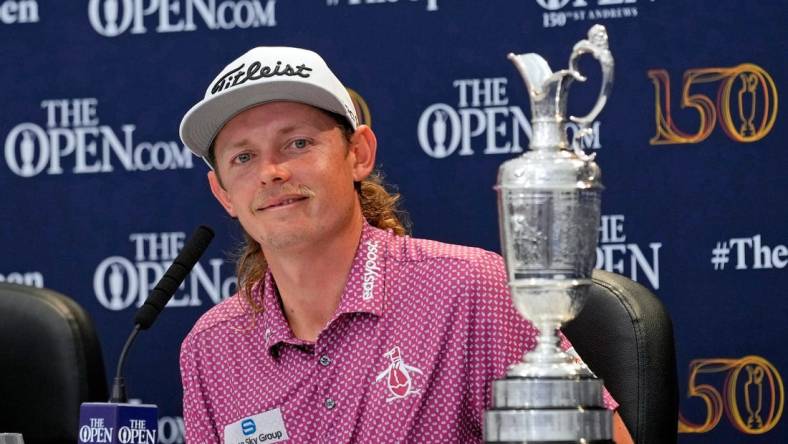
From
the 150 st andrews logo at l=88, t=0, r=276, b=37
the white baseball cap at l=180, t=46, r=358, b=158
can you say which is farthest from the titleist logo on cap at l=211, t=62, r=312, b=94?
the 150 st andrews logo at l=88, t=0, r=276, b=37

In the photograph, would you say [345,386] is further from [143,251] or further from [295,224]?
[143,251]

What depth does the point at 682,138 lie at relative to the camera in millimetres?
3199

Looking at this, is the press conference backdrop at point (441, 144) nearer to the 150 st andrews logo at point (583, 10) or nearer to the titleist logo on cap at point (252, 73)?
the 150 st andrews logo at point (583, 10)

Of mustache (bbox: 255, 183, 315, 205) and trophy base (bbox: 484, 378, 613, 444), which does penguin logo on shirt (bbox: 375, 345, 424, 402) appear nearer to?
mustache (bbox: 255, 183, 315, 205)

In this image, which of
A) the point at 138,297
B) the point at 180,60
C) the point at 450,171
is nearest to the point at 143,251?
the point at 138,297

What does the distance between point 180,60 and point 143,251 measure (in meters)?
0.46

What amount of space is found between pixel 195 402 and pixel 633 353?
0.73 metres

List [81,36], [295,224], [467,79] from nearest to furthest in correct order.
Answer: [295,224] < [467,79] < [81,36]

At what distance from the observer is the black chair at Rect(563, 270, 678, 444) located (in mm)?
2381

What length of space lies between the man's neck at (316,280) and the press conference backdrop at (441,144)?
3.08 feet

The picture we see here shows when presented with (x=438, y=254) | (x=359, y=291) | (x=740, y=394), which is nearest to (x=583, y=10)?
(x=740, y=394)

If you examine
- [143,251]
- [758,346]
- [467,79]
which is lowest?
[758,346]

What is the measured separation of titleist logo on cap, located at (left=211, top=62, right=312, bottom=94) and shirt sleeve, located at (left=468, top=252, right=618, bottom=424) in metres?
0.43

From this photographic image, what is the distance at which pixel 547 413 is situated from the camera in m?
1.44
